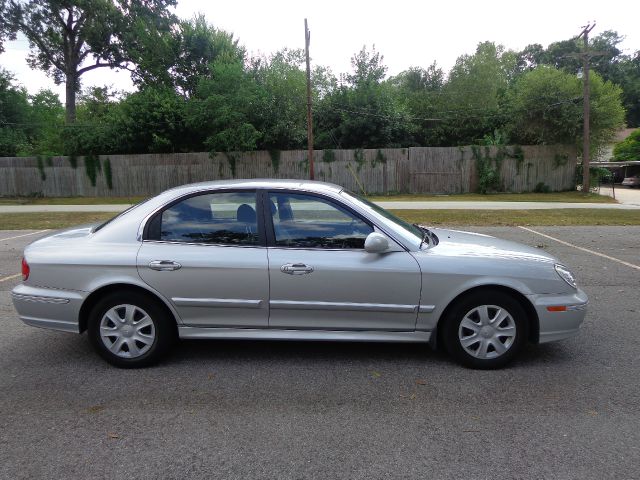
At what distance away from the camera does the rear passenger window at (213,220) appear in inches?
159

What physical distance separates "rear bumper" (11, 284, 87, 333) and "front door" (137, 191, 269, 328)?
2.14 feet

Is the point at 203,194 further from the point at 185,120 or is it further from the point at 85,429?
the point at 185,120

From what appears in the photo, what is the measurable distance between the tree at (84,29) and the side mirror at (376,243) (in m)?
34.6

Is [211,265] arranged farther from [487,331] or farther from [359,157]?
[359,157]

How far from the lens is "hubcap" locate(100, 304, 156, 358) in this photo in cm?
397

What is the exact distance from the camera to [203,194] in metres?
4.18

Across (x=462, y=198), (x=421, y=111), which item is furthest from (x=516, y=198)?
(x=421, y=111)

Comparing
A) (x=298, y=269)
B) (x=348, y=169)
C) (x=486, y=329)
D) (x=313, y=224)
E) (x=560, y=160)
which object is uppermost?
(x=560, y=160)

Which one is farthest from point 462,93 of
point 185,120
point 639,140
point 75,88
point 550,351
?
point 550,351

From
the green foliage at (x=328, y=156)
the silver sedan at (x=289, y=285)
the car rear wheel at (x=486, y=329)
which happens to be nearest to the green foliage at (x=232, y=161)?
the green foliage at (x=328, y=156)

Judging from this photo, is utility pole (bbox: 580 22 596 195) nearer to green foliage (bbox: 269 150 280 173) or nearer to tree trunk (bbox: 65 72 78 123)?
green foliage (bbox: 269 150 280 173)

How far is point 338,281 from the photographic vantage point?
3.85 metres

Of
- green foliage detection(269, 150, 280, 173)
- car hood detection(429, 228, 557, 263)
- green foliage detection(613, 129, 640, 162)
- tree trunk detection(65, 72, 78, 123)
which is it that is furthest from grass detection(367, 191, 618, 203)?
tree trunk detection(65, 72, 78, 123)

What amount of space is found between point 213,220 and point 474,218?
12.2 metres
